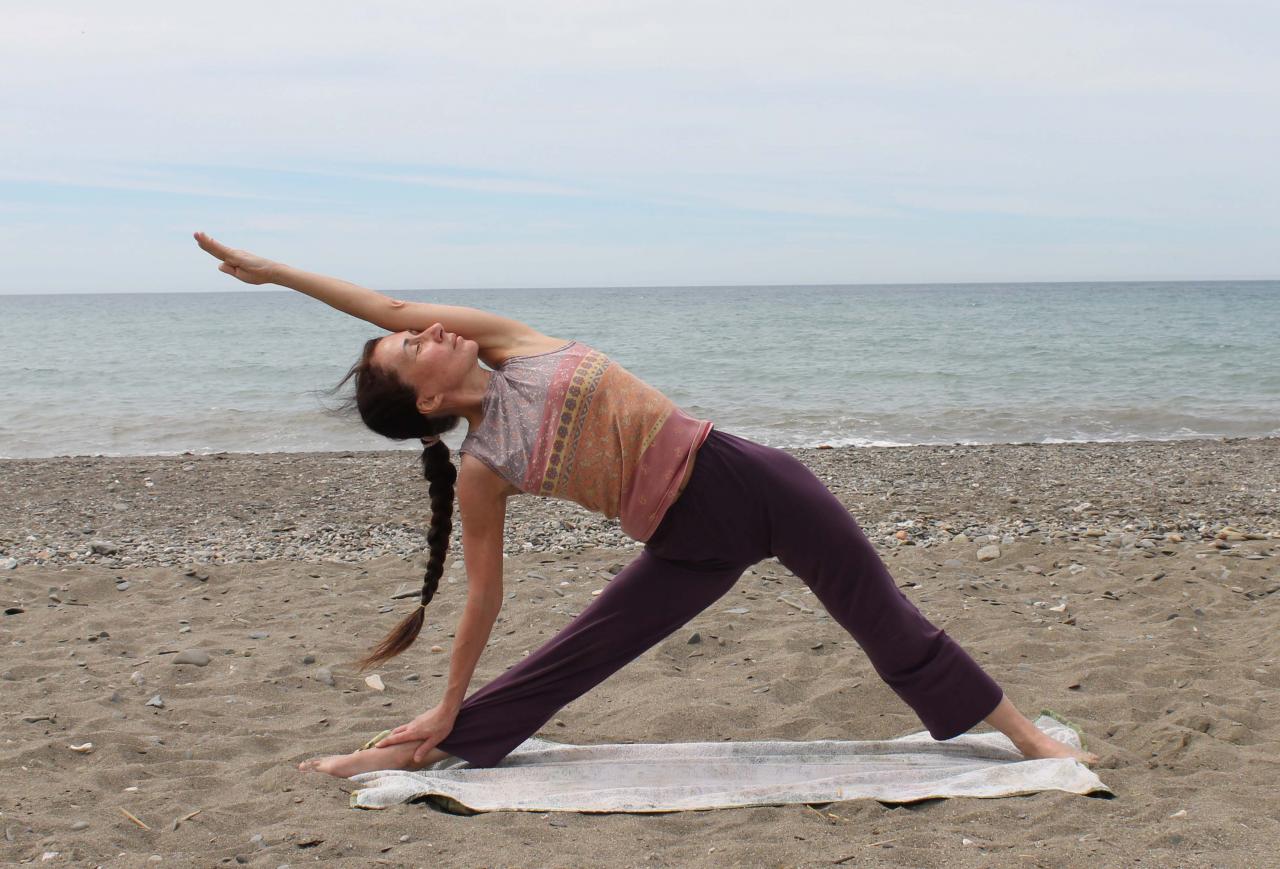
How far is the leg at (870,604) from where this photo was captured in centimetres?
332

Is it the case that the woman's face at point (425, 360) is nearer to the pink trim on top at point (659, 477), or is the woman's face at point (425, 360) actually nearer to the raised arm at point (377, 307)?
the raised arm at point (377, 307)

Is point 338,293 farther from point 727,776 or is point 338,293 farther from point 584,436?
point 727,776

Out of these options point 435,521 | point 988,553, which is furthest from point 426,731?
point 988,553

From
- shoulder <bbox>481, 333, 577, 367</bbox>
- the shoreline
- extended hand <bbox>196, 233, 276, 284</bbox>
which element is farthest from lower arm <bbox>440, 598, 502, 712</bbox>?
the shoreline

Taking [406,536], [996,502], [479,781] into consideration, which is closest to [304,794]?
[479,781]

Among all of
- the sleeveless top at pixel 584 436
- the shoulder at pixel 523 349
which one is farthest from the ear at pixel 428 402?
the shoulder at pixel 523 349

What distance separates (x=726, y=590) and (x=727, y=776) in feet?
2.16

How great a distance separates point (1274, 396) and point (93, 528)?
18908 mm

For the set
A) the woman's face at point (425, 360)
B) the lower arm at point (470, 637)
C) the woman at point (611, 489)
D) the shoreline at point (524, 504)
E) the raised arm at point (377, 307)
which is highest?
the raised arm at point (377, 307)

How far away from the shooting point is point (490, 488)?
10.5ft

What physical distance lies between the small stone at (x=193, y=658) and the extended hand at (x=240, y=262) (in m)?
2.27

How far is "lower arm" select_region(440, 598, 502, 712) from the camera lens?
3.37 meters

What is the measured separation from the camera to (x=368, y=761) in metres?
3.67

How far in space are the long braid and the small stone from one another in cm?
148
